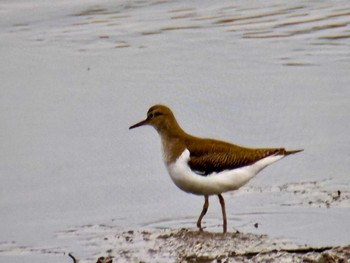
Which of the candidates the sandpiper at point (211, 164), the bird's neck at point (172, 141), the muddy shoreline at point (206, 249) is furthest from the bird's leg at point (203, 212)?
the bird's neck at point (172, 141)

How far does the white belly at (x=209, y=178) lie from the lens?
7812 millimetres

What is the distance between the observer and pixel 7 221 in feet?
26.5

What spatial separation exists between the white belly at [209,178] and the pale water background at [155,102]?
0.27 metres

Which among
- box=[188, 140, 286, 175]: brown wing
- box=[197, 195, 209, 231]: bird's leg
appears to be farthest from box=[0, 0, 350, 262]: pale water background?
box=[188, 140, 286, 175]: brown wing

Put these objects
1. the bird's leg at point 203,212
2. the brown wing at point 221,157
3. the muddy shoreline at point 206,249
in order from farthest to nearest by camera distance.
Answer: the brown wing at point 221,157 → the bird's leg at point 203,212 → the muddy shoreline at point 206,249

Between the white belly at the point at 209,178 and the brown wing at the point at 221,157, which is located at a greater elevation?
the brown wing at the point at 221,157

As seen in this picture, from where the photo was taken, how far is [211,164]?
7.91 meters

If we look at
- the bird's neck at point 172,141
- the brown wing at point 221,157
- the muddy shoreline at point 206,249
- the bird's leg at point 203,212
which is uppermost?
the bird's neck at point 172,141

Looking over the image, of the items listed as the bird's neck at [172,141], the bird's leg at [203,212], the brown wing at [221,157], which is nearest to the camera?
the bird's leg at [203,212]

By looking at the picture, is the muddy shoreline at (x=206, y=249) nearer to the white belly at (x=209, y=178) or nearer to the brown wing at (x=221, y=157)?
the white belly at (x=209, y=178)

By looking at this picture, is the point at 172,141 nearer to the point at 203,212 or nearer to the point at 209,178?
the point at 209,178

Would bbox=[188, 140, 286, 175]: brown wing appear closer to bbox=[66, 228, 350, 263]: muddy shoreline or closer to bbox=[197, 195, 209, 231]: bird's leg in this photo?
bbox=[197, 195, 209, 231]: bird's leg

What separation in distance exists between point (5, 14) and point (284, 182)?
7.22m

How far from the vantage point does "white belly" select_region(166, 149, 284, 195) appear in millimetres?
7812
